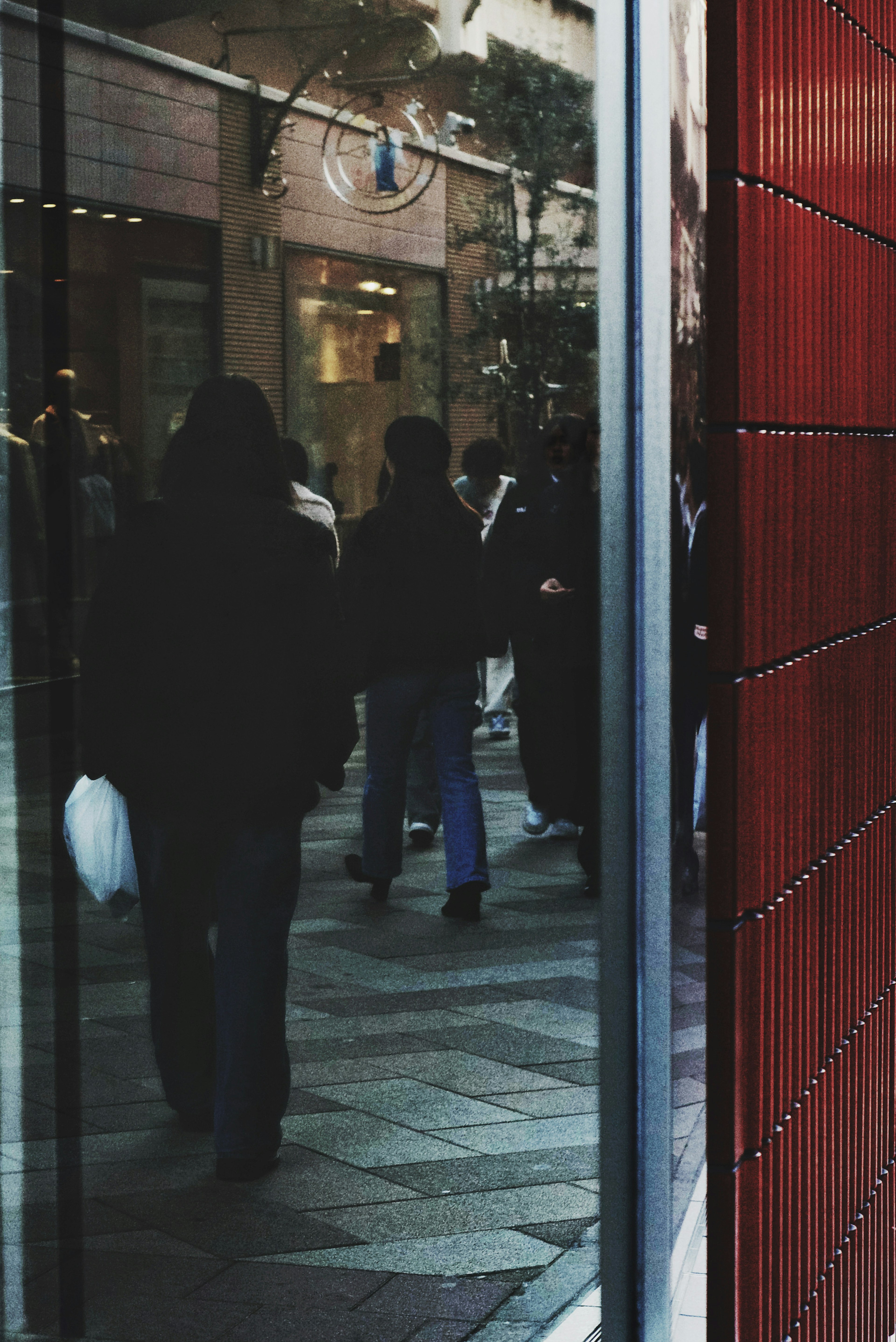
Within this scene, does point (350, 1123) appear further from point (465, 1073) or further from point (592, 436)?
point (592, 436)

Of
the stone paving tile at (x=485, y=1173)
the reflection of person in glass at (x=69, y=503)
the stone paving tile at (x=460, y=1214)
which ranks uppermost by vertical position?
the reflection of person in glass at (x=69, y=503)

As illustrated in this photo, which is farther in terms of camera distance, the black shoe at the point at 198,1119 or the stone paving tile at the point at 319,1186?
the stone paving tile at the point at 319,1186

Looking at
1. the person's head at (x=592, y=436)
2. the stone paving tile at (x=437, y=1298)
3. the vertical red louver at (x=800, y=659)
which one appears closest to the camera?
the vertical red louver at (x=800, y=659)

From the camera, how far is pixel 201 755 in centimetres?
263

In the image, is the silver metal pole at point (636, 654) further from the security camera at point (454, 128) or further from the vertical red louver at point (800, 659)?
the security camera at point (454, 128)

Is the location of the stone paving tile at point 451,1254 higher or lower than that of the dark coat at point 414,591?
lower

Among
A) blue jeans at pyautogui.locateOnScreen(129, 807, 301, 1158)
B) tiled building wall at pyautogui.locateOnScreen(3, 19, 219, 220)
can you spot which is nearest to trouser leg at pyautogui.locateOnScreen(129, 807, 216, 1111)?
blue jeans at pyautogui.locateOnScreen(129, 807, 301, 1158)

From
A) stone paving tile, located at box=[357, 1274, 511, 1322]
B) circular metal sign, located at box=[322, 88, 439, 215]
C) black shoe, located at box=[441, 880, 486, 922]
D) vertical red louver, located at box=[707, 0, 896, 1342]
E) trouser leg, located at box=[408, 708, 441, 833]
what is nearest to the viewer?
vertical red louver, located at box=[707, 0, 896, 1342]

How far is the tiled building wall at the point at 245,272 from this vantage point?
2.37m

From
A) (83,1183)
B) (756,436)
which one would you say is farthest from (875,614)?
(83,1183)

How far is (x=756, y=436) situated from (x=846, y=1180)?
1.27m

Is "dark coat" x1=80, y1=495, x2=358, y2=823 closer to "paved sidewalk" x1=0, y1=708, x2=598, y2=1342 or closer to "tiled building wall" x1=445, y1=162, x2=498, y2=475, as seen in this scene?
"paved sidewalk" x1=0, y1=708, x2=598, y2=1342

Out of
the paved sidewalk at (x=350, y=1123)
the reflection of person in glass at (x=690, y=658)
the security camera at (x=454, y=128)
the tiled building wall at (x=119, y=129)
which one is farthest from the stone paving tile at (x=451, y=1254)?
the security camera at (x=454, y=128)

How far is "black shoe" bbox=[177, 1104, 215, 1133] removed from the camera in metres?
2.65
